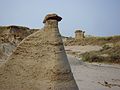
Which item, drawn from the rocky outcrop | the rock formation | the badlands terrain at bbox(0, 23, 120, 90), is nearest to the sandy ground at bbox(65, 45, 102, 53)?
the badlands terrain at bbox(0, 23, 120, 90)

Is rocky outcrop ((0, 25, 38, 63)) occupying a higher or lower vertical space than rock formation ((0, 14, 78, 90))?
higher

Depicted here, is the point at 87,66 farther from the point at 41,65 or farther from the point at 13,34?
the point at 41,65

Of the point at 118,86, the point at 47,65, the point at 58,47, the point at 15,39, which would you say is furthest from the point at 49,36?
the point at 15,39

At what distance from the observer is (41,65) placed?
4969 millimetres

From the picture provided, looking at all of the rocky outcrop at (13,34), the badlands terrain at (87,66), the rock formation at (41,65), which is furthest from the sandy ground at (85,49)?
the rock formation at (41,65)

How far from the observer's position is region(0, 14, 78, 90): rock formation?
4.84 m

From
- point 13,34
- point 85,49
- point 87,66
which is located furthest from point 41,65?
point 85,49

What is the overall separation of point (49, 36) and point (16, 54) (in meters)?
0.82

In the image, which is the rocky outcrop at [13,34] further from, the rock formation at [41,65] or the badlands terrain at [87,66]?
the rock formation at [41,65]

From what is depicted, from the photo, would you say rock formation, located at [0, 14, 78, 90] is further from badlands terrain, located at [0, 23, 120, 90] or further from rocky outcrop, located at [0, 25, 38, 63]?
rocky outcrop, located at [0, 25, 38, 63]

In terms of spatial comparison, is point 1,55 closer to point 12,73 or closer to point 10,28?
point 10,28

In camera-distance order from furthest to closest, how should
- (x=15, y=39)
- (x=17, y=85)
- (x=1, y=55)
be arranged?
1. (x=15, y=39)
2. (x=1, y=55)
3. (x=17, y=85)

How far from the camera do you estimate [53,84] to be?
4.75 m

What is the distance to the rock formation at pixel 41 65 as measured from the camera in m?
4.84
